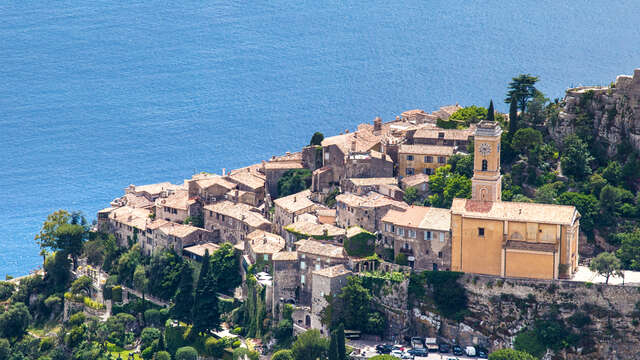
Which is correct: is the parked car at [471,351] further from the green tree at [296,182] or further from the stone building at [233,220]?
the green tree at [296,182]

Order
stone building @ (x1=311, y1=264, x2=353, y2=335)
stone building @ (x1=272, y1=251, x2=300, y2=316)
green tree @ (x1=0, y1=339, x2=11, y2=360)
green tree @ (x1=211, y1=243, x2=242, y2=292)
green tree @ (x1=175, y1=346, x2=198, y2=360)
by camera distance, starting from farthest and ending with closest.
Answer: green tree @ (x1=0, y1=339, x2=11, y2=360), green tree @ (x1=211, y1=243, x2=242, y2=292), green tree @ (x1=175, y1=346, x2=198, y2=360), stone building @ (x1=272, y1=251, x2=300, y2=316), stone building @ (x1=311, y1=264, x2=353, y2=335)

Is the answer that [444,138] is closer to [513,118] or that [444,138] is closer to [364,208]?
[513,118]

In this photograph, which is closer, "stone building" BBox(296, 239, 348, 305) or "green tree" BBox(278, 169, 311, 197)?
"stone building" BBox(296, 239, 348, 305)

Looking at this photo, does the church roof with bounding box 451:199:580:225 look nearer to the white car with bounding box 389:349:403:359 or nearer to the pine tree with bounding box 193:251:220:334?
the white car with bounding box 389:349:403:359

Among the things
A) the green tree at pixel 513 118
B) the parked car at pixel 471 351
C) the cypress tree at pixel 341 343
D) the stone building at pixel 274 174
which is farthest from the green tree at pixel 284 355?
the green tree at pixel 513 118

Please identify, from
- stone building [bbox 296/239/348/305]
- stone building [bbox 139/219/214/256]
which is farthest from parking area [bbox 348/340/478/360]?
stone building [bbox 139/219/214/256]

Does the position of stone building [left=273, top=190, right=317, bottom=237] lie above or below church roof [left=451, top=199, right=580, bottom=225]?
below
